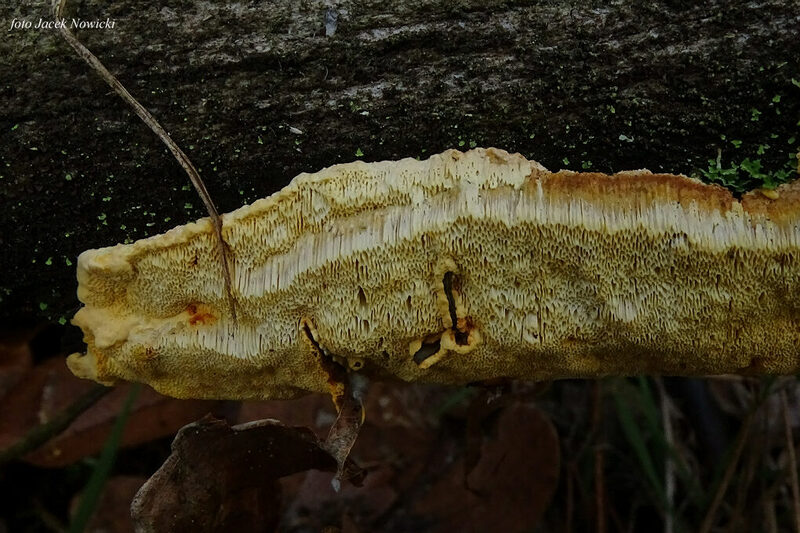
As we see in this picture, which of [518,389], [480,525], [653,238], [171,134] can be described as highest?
[171,134]

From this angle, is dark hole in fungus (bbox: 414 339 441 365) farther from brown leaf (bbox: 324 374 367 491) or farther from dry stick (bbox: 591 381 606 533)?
dry stick (bbox: 591 381 606 533)

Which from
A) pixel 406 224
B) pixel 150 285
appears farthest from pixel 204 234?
pixel 406 224

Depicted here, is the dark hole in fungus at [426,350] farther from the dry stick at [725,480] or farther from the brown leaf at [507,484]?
the dry stick at [725,480]

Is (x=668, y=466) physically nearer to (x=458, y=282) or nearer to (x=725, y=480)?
(x=725, y=480)

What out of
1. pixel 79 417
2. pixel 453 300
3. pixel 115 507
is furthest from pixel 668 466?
pixel 79 417

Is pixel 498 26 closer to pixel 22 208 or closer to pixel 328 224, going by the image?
pixel 328 224

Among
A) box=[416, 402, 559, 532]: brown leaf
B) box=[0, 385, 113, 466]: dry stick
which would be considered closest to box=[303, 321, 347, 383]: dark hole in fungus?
box=[416, 402, 559, 532]: brown leaf
